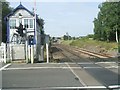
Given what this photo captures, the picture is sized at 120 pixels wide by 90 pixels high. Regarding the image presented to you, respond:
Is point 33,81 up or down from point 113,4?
down

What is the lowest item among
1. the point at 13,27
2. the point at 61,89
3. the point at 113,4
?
the point at 61,89

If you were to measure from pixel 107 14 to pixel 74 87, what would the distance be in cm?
8136

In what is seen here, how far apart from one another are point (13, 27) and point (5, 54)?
34.2 meters

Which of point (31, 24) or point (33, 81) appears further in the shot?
point (31, 24)

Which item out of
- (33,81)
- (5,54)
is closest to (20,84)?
(33,81)

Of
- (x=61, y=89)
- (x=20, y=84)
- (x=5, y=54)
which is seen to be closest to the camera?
(x=61, y=89)

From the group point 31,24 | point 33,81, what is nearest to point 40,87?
point 33,81

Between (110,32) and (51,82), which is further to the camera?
(110,32)

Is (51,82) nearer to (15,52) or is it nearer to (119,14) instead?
(15,52)

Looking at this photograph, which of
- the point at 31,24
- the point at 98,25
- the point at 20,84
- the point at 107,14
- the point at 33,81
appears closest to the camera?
the point at 20,84

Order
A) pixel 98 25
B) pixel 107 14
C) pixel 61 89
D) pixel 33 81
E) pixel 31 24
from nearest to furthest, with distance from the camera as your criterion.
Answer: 1. pixel 61 89
2. pixel 33 81
3. pixel 31 24
4. pixel 107 14
5. pixel 98 25

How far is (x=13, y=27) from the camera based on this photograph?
2440 inches

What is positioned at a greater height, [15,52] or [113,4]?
[113,4]

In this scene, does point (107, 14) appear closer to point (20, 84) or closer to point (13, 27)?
point (13, 27)
